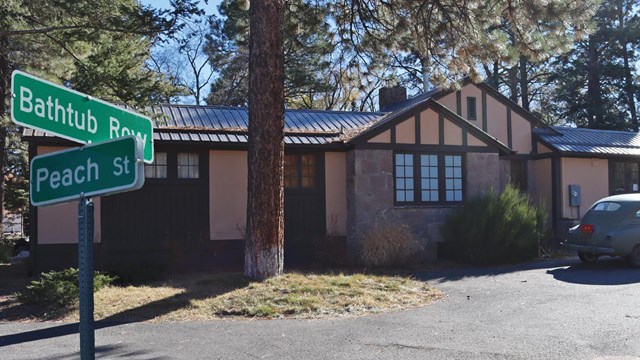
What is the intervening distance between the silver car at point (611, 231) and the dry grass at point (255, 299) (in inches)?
194

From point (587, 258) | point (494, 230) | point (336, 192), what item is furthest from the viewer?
point (336, 192)

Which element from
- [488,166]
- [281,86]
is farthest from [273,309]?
[488,166]

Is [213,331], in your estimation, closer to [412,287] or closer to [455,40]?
[412,287]

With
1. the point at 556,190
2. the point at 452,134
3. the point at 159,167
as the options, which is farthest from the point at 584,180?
the point at 159,167

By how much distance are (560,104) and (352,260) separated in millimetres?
28922

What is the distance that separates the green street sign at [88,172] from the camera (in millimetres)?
2748

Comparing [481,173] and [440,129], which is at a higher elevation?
[440,129]

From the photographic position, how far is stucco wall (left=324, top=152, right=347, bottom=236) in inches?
586

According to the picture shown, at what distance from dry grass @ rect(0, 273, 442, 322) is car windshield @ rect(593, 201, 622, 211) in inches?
222

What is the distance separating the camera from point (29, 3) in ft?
36.7

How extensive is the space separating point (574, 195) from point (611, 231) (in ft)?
20.3

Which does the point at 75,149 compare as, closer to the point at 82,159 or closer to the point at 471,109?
the point at 82,159

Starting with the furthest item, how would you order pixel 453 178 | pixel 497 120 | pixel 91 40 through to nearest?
pixel 497 120 → pixel 453 178 → pixel 91 40

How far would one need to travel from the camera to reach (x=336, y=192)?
14984 millimetres
